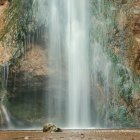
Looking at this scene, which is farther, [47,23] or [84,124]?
[47,23]

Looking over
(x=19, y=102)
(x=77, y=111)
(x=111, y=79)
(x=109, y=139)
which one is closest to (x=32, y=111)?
(x=19, y=102)

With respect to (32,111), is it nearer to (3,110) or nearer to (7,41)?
(3,110)

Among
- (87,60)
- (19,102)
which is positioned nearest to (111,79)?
(87,60)

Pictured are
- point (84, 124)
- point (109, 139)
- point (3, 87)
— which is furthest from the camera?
point (3, 87)

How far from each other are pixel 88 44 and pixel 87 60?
987 millimetres

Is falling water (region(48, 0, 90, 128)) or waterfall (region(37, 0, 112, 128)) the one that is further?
waterfall (region(37, 0, 112, 128))

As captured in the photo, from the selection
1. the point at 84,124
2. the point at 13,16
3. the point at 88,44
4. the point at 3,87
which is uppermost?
the point at 13,16

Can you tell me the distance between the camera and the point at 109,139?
1373cm

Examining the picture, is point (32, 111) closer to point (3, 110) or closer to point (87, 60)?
point (3, 110)

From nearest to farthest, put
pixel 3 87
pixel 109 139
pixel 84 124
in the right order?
1. pixel 109 139
2. pixel 84 124
3. pixel 3 87

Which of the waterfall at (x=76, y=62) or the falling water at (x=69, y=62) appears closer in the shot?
the falling water at (x=69, y=62)

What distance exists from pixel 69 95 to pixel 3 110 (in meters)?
3.60

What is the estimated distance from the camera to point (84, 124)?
22.5 m

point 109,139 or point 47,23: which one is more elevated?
point 47,23
